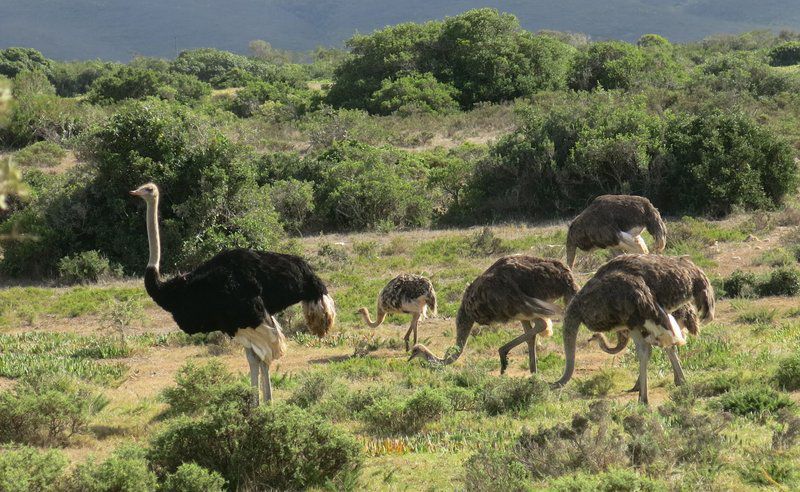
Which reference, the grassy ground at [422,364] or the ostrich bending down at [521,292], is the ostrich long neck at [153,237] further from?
the ostrich bending down at [521,292]

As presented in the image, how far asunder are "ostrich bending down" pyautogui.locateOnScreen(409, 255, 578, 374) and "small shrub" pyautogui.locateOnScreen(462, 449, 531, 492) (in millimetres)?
3094

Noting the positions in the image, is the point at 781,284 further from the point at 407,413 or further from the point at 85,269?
the point at 85,269

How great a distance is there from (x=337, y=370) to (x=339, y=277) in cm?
554

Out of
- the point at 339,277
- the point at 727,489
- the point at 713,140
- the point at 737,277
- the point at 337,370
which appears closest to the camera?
the point at 727,489

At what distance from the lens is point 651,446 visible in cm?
531

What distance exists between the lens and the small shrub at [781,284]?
40.3ft

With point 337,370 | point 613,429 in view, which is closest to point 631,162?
point 337,370

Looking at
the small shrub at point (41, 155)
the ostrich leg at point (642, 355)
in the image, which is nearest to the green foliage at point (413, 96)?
the small shrub at point (41, 155)

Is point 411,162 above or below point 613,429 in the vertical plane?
above

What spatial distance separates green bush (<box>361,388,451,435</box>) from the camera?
699cm

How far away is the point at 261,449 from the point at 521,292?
11.3ft

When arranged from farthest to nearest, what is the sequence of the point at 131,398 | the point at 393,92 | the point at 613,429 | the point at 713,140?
the point at 393,92
the point at 713,140
the point at 131,398
the point at 613,429

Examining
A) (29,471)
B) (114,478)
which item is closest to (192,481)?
(114,478)

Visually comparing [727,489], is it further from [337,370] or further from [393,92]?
[393,92]
